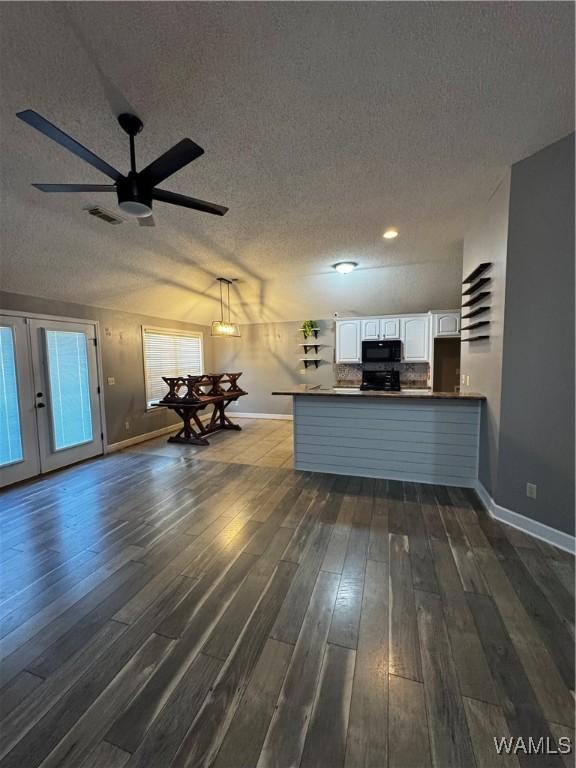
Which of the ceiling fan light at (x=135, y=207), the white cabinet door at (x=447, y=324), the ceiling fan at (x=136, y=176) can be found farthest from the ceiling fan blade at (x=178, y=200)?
the white cabinet door at (x=447, y=324)

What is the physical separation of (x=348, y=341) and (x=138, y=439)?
14.6 ft

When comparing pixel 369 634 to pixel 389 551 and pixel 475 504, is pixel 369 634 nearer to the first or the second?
pixel 389 551

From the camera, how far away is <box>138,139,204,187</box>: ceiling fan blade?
1.57 metres

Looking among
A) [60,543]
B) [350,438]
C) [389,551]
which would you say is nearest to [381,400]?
[350,438]

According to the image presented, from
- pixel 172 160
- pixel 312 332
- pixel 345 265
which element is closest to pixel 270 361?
pixel 312 332

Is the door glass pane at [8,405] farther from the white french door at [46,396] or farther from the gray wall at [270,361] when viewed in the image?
the gray wall at [270,361]

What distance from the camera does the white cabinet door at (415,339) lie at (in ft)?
19.5

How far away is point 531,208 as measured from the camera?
2.38 metres

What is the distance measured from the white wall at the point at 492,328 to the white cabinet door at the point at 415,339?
2.54m

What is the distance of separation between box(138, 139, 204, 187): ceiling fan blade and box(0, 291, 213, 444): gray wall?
3.36m

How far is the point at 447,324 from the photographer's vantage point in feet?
18.9

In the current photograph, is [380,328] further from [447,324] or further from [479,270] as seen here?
[479,270]

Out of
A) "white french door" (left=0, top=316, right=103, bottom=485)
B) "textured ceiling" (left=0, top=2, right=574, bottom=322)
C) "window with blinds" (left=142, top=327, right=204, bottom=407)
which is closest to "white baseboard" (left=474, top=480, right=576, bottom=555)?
"textured ceiling" (left=0, top=2, right=574, bottom=322)

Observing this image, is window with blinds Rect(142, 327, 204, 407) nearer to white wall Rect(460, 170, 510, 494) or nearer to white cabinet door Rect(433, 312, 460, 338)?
white cabinet door Rect(433, 312, 460, 338)
